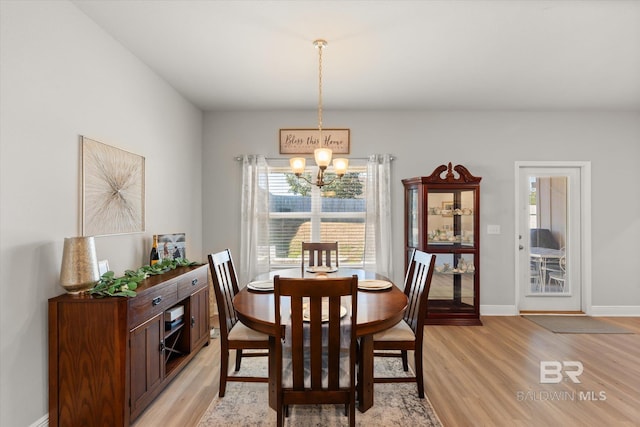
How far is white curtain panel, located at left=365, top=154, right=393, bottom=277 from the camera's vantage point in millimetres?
4258

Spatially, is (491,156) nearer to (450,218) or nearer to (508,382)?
(450,218)

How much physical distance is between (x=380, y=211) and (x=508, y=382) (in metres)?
2.26

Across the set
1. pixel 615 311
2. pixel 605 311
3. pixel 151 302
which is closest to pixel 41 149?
pixel 151 302

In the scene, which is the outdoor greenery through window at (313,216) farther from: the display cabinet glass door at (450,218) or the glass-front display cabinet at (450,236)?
the display cabinet glass door at (450,218)

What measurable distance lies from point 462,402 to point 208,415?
1778 mm

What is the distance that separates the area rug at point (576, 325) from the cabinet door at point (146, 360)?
4.12 meters

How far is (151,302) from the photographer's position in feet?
7.34

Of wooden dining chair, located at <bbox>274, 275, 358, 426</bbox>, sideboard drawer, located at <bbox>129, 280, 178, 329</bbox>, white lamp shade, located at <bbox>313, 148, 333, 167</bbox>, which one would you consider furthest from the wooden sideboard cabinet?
white lamp shade, located at <bbox>313, 148, 333, 167</bbox>

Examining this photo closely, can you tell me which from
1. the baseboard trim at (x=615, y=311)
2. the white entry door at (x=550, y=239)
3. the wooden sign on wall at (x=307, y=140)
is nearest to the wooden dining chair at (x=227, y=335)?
the wooden sign on wall at (x=307, y=140)

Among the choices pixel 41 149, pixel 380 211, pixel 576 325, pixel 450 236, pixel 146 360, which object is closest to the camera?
pixel 41 149

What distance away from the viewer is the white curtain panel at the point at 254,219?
4.26 meters

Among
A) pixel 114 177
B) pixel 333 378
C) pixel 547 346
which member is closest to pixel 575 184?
pixel 547 346

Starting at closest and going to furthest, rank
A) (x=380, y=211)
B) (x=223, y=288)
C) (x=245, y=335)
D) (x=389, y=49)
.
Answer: (x=245, y=335) < (x=223, y=288) < (x=389, y=49) < (x=380, y=211)

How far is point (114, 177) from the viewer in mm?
2570
